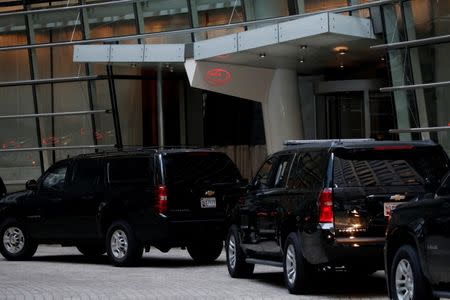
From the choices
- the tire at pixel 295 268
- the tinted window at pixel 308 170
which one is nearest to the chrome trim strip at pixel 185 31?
the tinted window at pixel 308 170

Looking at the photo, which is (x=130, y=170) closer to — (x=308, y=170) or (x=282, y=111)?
(x=308, y=170)

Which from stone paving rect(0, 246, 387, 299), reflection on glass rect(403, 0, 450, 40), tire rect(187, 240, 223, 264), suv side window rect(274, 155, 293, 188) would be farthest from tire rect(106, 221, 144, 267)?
reflection on glass rect(403, 0, 450, 40)

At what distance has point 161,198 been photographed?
1784 cm

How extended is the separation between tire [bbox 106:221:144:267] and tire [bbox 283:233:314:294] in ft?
16.1

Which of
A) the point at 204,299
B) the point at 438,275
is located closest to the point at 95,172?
the point at 204,299

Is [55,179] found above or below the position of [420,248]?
above

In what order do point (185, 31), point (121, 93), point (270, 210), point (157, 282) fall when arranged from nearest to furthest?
point (270, 210), point (157, 282), point (185, 31), point (121, 93)

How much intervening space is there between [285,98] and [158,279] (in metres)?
12.0

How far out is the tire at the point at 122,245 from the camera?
18.3m

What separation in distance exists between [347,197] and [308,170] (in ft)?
3.00

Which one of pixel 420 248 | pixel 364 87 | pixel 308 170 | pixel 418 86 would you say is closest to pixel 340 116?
pixel 364 87

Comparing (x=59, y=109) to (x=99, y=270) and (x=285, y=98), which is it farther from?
Answer: (x=99, y=270)

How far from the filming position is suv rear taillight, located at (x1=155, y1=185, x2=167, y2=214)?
58.5 feet

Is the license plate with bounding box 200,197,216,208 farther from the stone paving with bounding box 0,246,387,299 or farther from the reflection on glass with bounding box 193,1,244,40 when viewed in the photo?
the reflection on glass with bounding box 193,1,244,40
